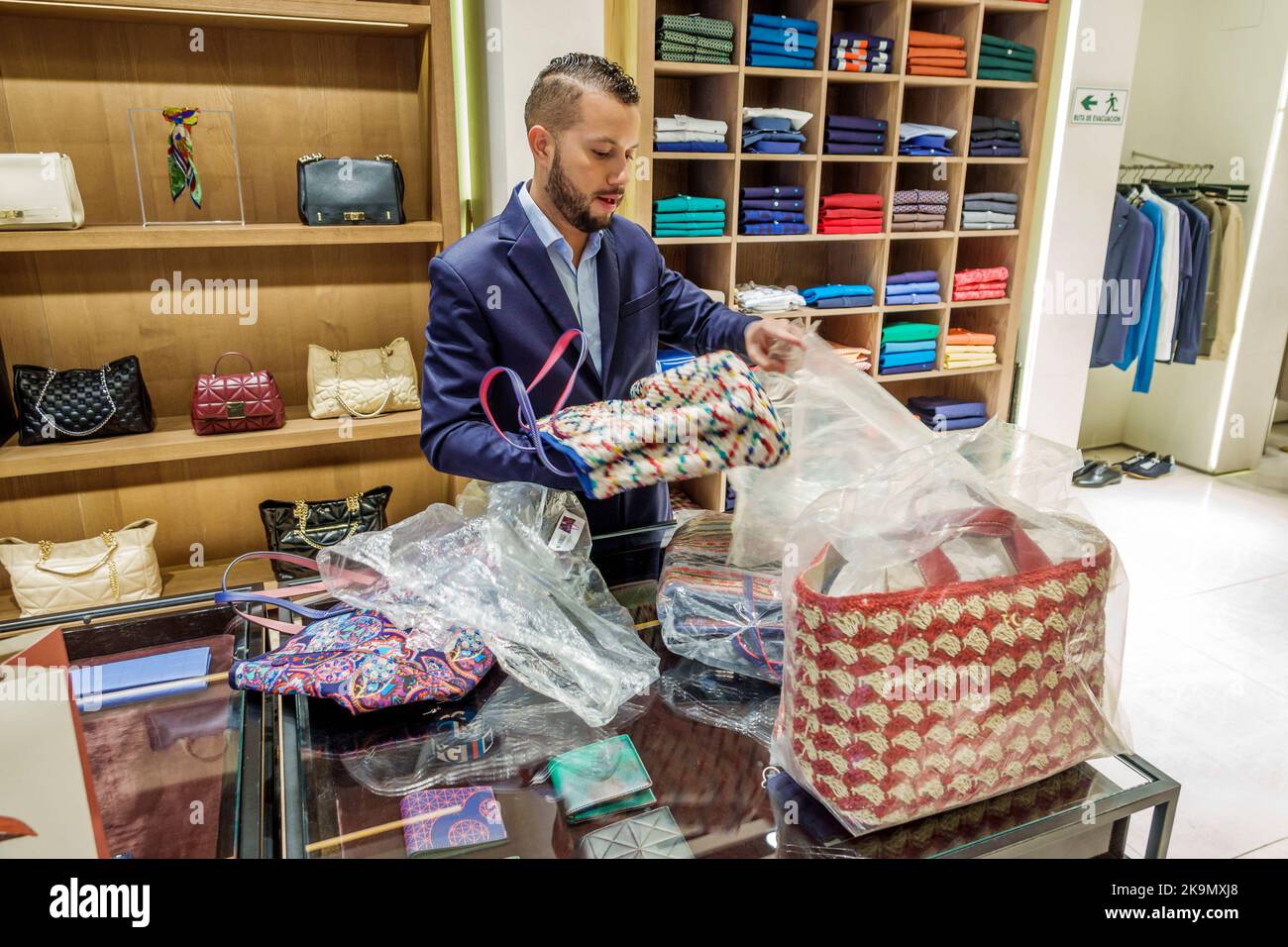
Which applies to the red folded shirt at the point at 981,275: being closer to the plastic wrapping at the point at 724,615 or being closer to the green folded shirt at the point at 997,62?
the green folded shirt at the point at 997,62

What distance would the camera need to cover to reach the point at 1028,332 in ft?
15.4

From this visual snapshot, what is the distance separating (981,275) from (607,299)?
10.4ft

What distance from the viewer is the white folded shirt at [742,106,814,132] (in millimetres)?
3755

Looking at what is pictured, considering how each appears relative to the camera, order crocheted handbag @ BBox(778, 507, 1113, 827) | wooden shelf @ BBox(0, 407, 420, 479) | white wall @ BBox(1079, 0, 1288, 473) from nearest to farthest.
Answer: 1. crocheted handbag @ BBox(778, 507, 1113, 827)
2. wooden shelf @ BBox(0, 407, 420, 479)
3. white wall @ BBox(1079, 0, 1288, 473)

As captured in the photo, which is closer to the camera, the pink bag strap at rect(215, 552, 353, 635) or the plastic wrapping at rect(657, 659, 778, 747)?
the plastic wrapping at rect(657, 659, 778, 747)

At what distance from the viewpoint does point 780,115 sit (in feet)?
12.5

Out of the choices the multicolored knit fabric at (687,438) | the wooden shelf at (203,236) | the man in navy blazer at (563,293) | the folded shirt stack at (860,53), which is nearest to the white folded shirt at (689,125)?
the folded shirt stack at (860,53)

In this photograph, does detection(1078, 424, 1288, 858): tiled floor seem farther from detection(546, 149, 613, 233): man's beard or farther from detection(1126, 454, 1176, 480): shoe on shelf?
detection(546, 149, 613, 233): man's beard

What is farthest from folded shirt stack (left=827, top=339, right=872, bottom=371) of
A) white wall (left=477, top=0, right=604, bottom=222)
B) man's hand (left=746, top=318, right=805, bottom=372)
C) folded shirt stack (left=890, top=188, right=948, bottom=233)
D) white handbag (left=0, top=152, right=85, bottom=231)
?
white handbag (left=0, top=152, right=85, bottom=231)

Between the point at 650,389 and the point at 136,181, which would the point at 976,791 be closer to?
the point at 650,389

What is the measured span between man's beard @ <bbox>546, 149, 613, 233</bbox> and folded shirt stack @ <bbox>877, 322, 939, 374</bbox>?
2859 mm

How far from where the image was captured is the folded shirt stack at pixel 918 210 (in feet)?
13.8

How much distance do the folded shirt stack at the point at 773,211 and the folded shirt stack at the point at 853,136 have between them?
0.25m

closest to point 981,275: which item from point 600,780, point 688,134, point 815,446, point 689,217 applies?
point 689,217
